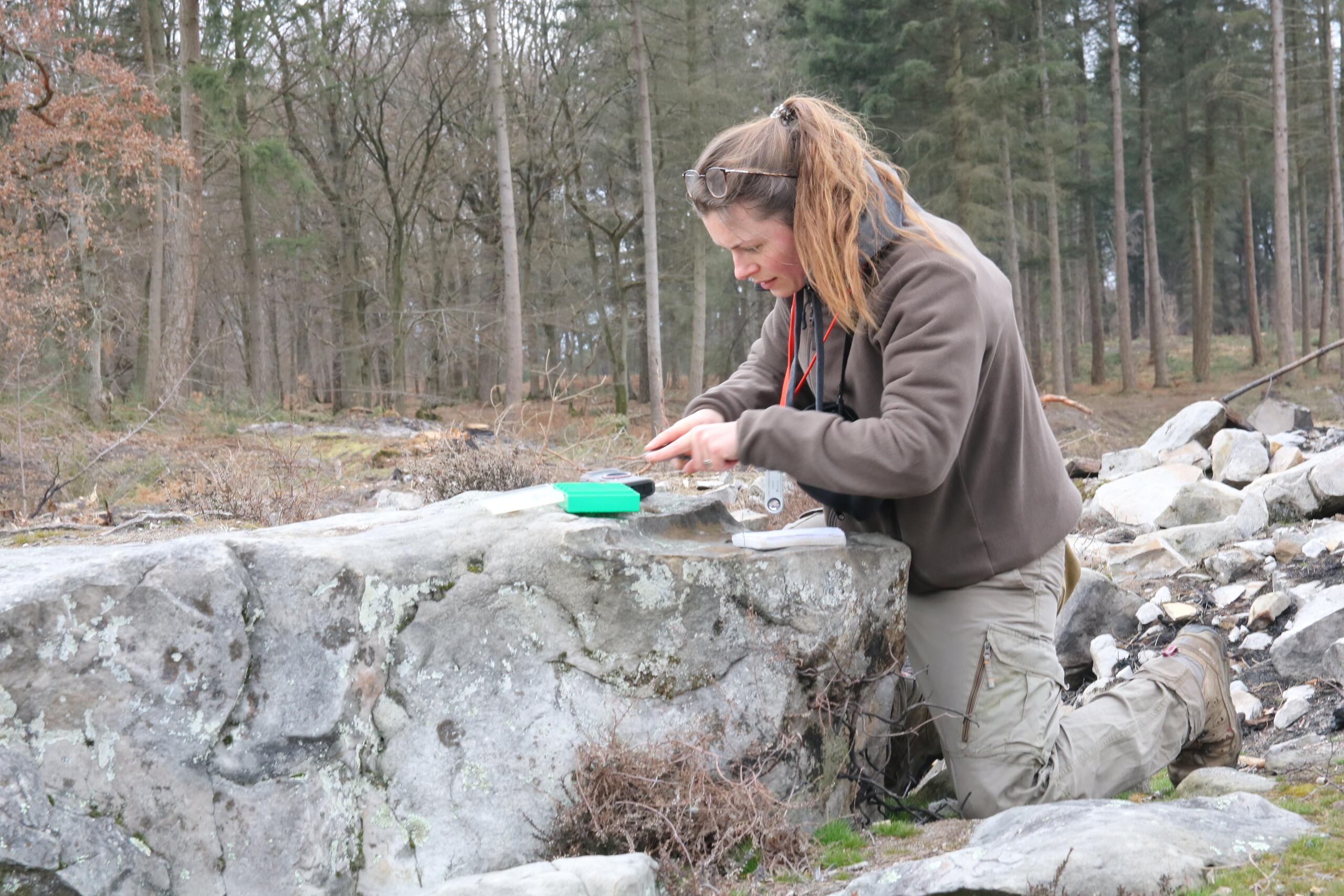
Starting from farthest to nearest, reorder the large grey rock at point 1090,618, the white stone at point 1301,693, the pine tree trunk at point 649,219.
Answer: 1. the pine tree trunk at point 649,219
2. the large grey rock at point 1090,618
3. the white stone at point 1301,693

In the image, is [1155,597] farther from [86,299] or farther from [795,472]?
[86,299]

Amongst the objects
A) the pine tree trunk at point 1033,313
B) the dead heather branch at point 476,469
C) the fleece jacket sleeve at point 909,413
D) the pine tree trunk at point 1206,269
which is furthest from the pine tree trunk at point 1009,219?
the fleece jacket sleeve at point 909,413

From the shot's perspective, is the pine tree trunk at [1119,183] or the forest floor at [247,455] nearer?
the forest floor at [247,455]

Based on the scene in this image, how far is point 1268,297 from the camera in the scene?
44406 mm

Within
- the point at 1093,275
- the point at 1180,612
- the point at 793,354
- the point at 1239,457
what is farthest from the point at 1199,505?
the point at 1093,275

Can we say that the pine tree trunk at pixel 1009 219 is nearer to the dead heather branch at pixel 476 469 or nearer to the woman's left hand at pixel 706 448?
the dead heather branch at pixel 476 469

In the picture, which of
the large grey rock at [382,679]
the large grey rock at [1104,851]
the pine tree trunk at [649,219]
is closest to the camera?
the large grey rock at [1104,851]

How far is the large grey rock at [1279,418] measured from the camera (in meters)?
10.6

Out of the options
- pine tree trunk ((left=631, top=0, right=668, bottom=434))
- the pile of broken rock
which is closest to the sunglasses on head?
the pile of broken rock

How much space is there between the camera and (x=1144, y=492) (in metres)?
7.62

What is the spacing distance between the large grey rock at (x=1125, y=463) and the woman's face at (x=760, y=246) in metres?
6.89

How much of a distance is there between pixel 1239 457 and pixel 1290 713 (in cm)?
558

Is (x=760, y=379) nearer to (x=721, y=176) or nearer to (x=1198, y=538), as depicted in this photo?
(x=721, y=176)

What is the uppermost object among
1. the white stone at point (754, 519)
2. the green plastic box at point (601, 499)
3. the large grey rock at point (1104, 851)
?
the green plastic box at point (601, 499)
